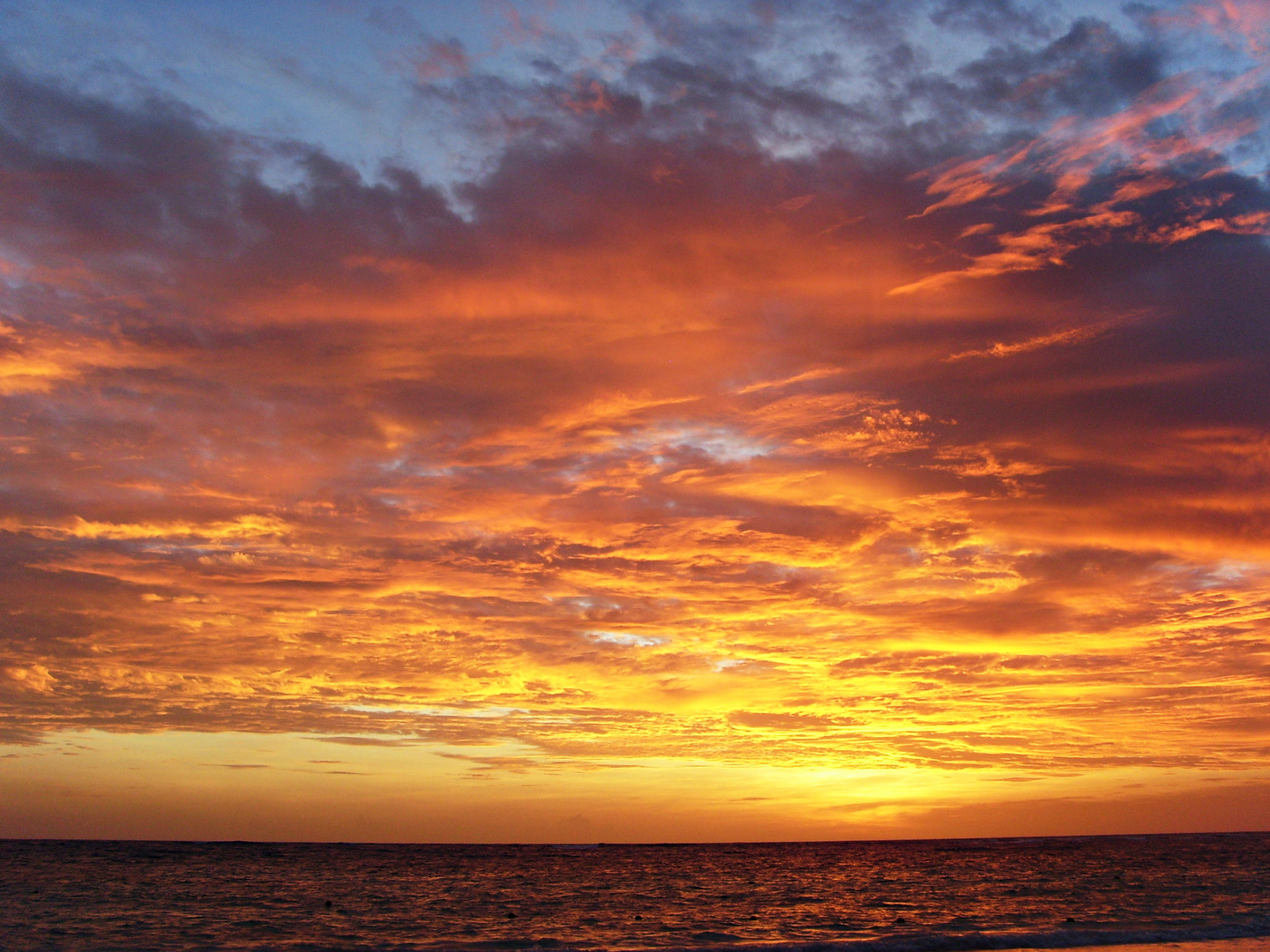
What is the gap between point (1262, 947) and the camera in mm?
29125

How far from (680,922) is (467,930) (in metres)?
9.75

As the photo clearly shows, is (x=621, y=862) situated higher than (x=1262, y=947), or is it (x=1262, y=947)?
(x=1262, y=947)

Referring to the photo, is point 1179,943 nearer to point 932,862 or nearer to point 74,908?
point 74,908

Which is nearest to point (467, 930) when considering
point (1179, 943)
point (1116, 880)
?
point (1179, 943)

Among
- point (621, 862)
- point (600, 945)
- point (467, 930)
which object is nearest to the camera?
point (600, 945)

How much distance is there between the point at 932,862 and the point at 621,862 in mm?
32858

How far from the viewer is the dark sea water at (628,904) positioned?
34688 mm

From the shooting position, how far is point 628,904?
49.7 meters

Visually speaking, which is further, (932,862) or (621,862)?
(621,862)

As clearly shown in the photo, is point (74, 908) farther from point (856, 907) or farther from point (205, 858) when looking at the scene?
point (205, 858)

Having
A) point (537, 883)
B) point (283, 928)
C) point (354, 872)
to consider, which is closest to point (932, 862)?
point (537, 883)

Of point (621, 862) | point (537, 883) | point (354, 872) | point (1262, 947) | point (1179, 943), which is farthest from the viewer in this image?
point (621, 862)

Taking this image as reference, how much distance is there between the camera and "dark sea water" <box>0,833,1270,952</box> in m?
34.7

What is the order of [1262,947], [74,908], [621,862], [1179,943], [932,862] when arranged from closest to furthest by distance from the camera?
[1262,947]
[1179,943]
[74,908]
[932,862]
[621,862]
